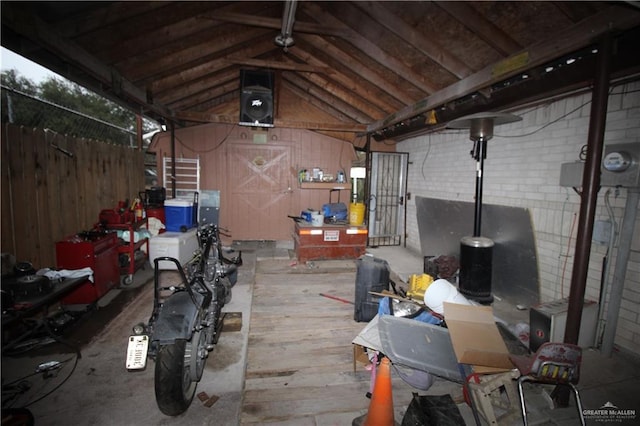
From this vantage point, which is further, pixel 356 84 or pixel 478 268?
pixel 356 84

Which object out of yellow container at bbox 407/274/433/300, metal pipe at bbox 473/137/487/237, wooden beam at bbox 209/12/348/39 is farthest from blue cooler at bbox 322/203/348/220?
wooden beam at bbox 209/12/348/39

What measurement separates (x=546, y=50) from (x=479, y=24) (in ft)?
2.11

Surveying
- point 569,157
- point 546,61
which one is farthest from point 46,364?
point 569,157

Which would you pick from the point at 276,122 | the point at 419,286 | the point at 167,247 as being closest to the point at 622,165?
the point at 419,286

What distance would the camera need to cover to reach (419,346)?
237 centimetres

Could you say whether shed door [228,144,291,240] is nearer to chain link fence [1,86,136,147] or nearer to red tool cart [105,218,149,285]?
red tool cart [105,218,149,285]

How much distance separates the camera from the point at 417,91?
4.34m

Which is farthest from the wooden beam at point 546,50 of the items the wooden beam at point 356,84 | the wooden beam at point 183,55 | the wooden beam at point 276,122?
the wooden beam at point 183,55

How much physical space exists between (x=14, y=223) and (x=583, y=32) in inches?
219

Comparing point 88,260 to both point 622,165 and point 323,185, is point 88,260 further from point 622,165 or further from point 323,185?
point 622,165

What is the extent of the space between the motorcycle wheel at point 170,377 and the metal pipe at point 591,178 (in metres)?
2.89

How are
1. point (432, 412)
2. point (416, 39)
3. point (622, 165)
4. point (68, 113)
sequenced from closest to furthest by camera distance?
point (432, 412)
point (622, 165)
point (416, 39)
point (68, 113)

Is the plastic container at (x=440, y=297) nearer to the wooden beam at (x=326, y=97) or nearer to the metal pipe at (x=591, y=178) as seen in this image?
the metal pipe at (x=591, y=178)

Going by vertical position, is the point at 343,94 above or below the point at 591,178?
above
